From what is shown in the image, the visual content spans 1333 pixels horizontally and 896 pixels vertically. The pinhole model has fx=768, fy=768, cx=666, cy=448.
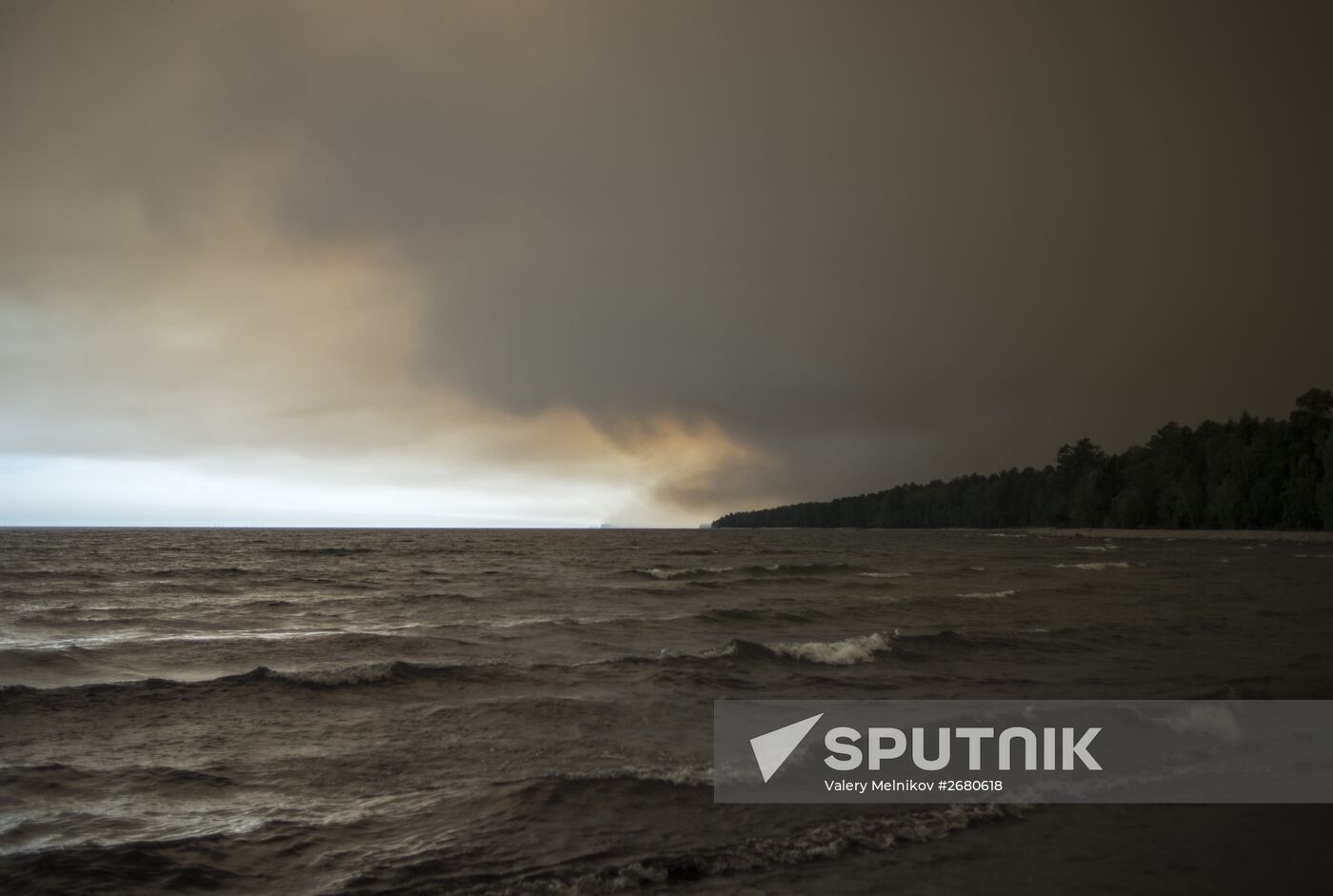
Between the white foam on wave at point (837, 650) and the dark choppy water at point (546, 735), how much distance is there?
16 centimetres

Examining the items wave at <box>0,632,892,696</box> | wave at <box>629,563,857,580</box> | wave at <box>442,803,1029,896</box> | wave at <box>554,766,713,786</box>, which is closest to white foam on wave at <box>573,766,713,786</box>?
wave at <box>554,766,713,786</box>

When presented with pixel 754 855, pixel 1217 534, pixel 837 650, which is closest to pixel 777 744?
pixel 754 855

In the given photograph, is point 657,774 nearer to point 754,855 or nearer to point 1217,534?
point 754,855

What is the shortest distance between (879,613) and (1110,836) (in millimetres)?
22831

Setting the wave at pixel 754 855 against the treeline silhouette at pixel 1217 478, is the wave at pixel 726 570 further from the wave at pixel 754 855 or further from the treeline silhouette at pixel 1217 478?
the treeline silhouette at pixel 1217 478

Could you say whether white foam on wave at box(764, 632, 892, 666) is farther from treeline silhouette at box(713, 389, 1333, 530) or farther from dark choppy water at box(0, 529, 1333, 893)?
treeline silhouette at box(713, 389, 1333, 530)

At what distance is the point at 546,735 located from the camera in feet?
42.8

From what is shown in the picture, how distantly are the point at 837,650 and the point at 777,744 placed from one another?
902 centimetres

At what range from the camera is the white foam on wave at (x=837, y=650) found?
20.4m

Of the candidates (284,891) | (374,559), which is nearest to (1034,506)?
(374,559)

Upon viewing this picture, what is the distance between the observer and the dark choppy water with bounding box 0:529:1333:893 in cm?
798

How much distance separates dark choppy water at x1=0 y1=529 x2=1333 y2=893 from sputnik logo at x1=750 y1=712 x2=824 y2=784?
1.01m

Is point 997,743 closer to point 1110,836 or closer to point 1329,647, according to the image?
point 1110,836

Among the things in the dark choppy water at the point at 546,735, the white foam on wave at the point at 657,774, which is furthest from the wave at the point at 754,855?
the white foam on wave at the point at 657,774
